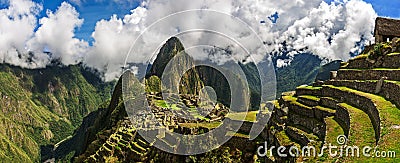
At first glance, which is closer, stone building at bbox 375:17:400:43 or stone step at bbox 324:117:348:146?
stone step at bbox 324:117:348:146

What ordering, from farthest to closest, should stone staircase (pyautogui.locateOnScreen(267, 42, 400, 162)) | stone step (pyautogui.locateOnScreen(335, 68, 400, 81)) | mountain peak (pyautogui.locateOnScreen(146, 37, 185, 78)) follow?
mountain peak (pyautogui.locateOnScreen(146, 37, 185, 78)) < stone step (pyautogui.locateOnScreen(335, 68, 400, 81)) < stone staircase (pyautogui.locateOnScreen(267, 42, 400, 162))

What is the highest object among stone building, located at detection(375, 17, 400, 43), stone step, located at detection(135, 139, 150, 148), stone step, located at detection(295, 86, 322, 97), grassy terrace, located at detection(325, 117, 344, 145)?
stone building, located at detection(375, 17, 400, 43)

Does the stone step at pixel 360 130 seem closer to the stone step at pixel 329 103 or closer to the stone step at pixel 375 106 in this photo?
the stone step at pixel 375 106

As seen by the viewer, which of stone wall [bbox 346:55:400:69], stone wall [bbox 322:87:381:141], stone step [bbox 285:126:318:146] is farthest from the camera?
stone wall [bbox 346:55:400:69]

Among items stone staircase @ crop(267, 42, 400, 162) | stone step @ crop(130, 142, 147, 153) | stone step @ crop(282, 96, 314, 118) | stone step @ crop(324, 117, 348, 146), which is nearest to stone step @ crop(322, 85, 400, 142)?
stone staircase @ crop(267, 42, 400, 162)

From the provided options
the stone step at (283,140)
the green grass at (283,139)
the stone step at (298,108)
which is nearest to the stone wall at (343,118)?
the stone step at (283,140)

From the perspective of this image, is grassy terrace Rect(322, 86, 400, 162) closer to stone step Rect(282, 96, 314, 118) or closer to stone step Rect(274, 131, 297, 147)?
stone step Rect(274, 131, 297, 147)

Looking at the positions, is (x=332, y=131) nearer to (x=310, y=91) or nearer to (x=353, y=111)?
(x=353, y=111)

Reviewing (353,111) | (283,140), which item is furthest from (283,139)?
(353,111)

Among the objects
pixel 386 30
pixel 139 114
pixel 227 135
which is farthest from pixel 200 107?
pixel 386 30

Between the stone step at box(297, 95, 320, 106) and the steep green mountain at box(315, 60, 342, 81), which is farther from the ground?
the steep green mountain at box(315, 60, 342, 81)

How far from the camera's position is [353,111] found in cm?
1841

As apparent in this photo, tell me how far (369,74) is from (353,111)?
252 inches

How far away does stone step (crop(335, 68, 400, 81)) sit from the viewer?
2069 cm
